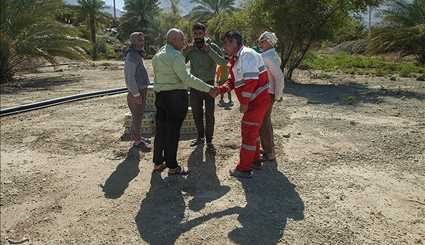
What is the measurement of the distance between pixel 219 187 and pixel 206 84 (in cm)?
114

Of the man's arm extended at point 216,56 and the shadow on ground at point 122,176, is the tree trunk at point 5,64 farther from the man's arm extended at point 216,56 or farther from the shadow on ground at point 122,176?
the man's arm extended at point 216,56

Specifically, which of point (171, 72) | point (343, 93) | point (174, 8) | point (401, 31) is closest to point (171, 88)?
point (171, 72)

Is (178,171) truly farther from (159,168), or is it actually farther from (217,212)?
(217,212)

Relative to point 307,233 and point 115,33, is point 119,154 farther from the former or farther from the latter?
point 115,33

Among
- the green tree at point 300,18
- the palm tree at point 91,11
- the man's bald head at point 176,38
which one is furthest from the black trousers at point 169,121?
the palm tree at point 91,11

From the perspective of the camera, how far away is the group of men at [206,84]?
Answer: 5.28 meters

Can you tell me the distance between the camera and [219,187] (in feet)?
17.7

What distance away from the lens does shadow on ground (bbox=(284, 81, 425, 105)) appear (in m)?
11.2

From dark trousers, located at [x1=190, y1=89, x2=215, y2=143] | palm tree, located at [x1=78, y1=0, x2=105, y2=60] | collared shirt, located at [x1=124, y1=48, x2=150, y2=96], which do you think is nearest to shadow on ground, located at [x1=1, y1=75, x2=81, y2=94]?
collared shirt, located at [x1=124, y1=48, x2=150, y2=96]

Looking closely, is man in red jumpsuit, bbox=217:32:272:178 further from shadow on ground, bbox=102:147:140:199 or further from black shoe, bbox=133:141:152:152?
black shoe, bbox=133:141:152:152

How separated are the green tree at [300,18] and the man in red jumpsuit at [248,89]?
9632 millimetres

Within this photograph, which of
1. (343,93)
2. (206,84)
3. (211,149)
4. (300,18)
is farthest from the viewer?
(300,18)

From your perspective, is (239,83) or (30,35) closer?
(239,83)

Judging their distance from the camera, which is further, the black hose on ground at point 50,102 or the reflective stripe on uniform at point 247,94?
the black hose on ground at point 50,102
